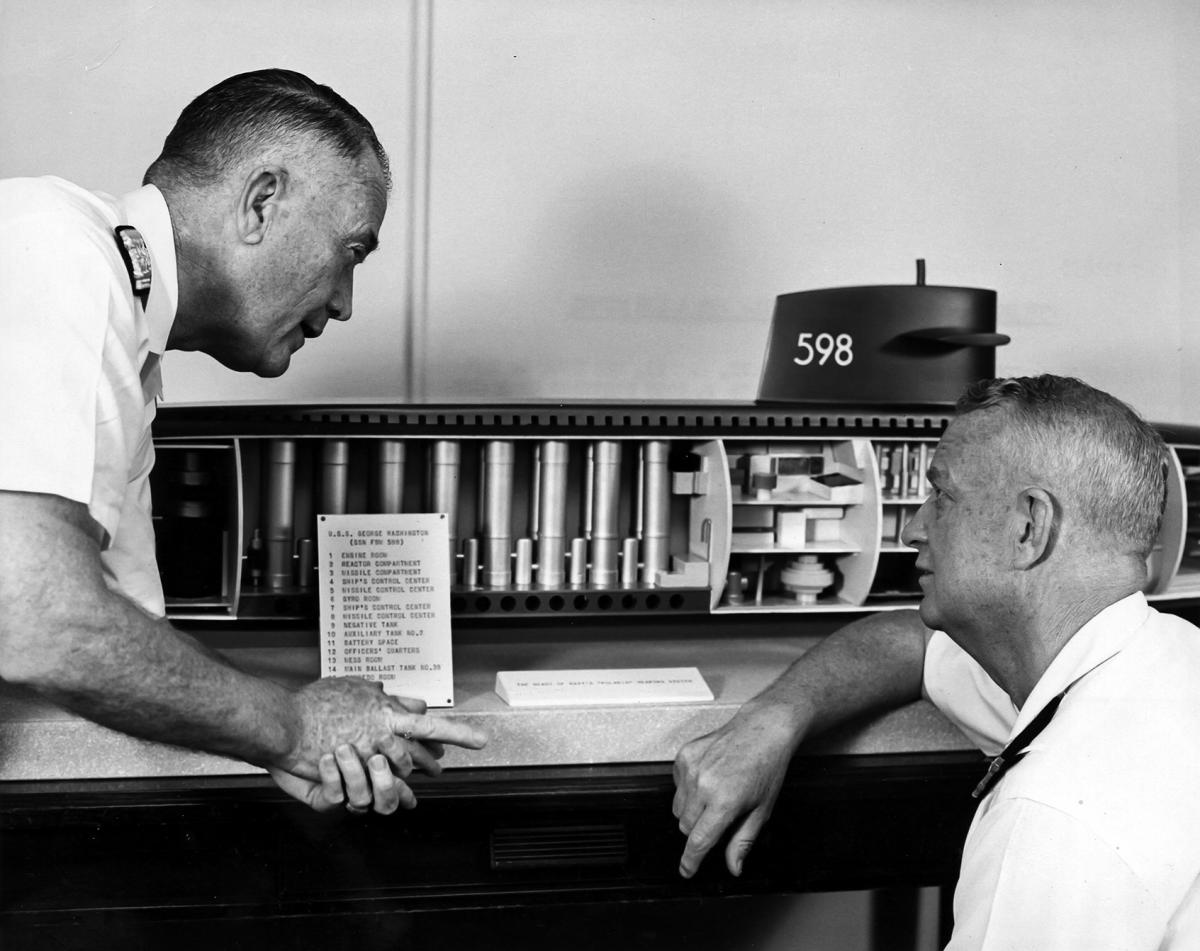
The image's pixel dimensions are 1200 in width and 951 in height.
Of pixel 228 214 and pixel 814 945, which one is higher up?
pixel 228 214

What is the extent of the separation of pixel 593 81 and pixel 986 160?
3.27 ft

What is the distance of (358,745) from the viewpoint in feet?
4.90

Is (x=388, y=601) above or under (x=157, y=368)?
under

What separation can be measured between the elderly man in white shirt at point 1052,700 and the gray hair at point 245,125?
866 mm

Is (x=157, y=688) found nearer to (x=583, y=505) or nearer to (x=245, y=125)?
(x=245, y=125)

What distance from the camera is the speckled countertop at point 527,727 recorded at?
5.27ft

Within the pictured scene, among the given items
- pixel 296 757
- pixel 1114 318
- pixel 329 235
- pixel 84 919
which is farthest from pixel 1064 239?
pixel 84 919

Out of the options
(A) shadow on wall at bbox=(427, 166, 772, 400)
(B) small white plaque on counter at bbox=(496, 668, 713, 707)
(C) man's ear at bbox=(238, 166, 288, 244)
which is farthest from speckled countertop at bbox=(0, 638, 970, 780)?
(A) shadow on wall at bbox=(427, 166, 772, 400)

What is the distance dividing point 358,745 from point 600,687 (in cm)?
43

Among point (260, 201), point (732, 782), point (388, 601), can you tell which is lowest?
point (732, 782)

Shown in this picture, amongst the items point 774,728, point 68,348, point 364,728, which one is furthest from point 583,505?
point 68,348

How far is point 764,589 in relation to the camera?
2.16 m

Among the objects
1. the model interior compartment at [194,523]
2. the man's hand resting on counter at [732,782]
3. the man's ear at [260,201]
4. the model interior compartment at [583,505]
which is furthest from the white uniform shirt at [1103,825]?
the model interior compartment at [194,523]

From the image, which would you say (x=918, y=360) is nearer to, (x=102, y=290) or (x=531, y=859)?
(x=531, y=859)
